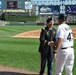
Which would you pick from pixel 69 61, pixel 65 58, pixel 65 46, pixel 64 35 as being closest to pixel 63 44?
pixel 65 46

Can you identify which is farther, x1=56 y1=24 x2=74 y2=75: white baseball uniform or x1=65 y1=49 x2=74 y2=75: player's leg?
x1=65 y1=49 x2=74 y2=75: player's leg

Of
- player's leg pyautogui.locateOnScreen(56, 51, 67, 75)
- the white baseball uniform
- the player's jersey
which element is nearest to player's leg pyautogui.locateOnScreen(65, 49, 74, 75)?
the white baseball uniform

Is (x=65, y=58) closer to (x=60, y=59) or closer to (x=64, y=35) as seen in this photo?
(x=60, y=59)

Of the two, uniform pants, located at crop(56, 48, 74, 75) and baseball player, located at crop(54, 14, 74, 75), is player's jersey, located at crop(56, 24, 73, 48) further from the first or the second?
uniform pants, located at crop(56, 48, 74, 75)

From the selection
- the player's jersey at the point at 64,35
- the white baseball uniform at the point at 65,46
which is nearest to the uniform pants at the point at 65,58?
the white baseball uniform at the point at 65,46

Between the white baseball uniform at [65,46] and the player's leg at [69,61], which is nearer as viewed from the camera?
the white baseball uniform at [65,46]

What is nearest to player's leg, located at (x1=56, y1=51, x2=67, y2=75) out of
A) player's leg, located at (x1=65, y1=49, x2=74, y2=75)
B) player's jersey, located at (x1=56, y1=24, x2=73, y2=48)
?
player's leg, located at (x1=65, y1=49, x2=74, y2=75)

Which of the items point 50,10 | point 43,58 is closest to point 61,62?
point 43,58

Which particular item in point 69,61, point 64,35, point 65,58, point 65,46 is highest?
point 64,35

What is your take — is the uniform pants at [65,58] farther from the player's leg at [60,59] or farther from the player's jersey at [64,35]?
the player's jersey at [64,35]

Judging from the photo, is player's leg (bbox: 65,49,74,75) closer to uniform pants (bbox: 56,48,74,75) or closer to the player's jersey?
uniform pants (bbox: 56,48,74,75)

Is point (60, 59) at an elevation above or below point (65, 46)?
below

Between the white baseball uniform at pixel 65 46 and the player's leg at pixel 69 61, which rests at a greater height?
the white baseball uniform at pixel 65 46

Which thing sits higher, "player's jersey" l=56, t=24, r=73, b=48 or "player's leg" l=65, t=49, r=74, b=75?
"player's jersey" l=56, t=24, r=73, b=48
